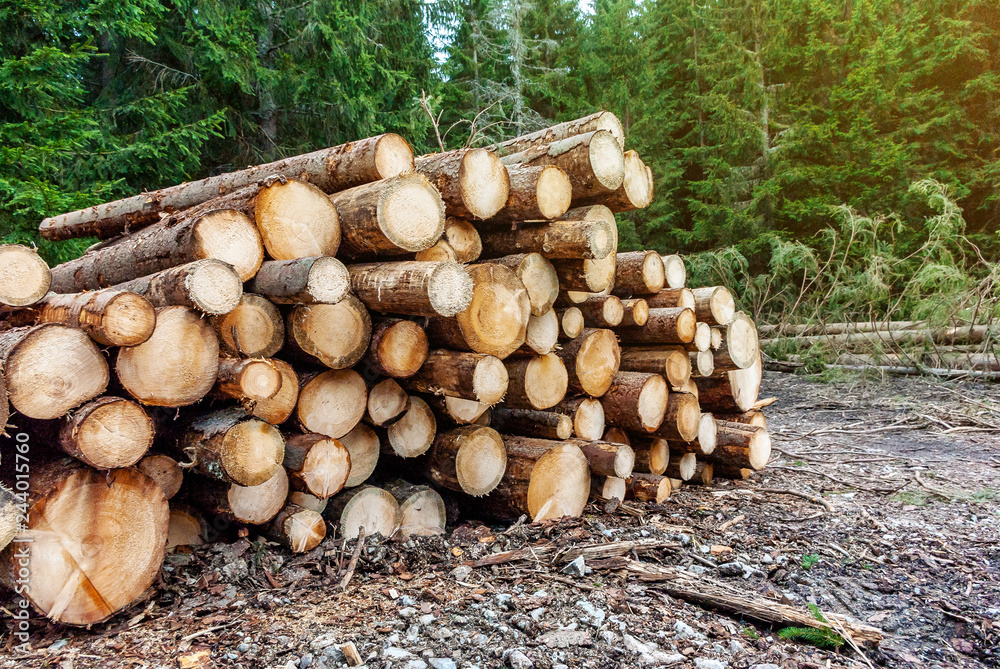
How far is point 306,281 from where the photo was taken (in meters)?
2.25

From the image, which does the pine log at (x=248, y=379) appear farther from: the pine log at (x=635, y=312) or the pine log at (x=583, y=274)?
the pine log at (x=635, y=312)

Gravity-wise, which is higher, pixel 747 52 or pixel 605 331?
pixel 747 52

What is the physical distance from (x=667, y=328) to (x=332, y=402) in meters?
2.05

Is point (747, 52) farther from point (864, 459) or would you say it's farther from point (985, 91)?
point (864, 459)

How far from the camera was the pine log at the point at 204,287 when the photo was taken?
210 centimetres

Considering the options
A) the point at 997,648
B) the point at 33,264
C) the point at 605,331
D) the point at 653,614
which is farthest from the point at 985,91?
the point at 33,264

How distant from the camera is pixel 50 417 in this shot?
1.92m

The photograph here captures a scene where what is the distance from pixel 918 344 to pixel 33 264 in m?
8.29

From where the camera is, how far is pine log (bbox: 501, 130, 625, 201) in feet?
10.1

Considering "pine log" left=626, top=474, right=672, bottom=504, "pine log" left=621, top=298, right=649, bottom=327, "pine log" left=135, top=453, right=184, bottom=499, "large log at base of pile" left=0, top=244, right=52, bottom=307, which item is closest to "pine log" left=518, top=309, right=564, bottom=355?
"pine log" left=621, top=298, right=649, bottom=327

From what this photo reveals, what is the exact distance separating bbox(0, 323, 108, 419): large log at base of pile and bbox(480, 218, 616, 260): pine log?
192 cm

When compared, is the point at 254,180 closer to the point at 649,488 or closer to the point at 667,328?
the point at 667,328

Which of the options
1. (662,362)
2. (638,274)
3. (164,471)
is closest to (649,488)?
(662,362)

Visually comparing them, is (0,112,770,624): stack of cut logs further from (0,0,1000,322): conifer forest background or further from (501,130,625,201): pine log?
(0,0,1000,322): conifer forest background
